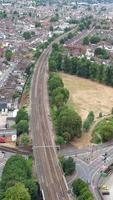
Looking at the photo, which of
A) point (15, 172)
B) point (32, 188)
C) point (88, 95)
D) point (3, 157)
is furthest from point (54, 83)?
point (32, 188)

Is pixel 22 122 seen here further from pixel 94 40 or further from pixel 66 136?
pixel 94 40

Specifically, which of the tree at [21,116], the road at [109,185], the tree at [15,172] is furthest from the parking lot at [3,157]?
the road at [109,185]

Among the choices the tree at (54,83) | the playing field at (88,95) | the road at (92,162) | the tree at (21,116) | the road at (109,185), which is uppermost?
the tree at (21,116)

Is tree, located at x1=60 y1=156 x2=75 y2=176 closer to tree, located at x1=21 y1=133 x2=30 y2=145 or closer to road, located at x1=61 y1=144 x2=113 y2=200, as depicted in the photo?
road, located at x1=61 y1=144 x2=113 y2=200

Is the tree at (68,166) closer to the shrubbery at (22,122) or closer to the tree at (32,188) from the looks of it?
the tree at (32,188)

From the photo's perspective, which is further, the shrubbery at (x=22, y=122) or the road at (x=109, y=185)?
the shrubbery at (x=22, y=122)

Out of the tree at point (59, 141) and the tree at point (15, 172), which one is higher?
the tree at point (15, 172)

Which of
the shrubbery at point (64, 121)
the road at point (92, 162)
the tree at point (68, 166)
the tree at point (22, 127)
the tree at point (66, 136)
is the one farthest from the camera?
the tree at point (22, 127)
